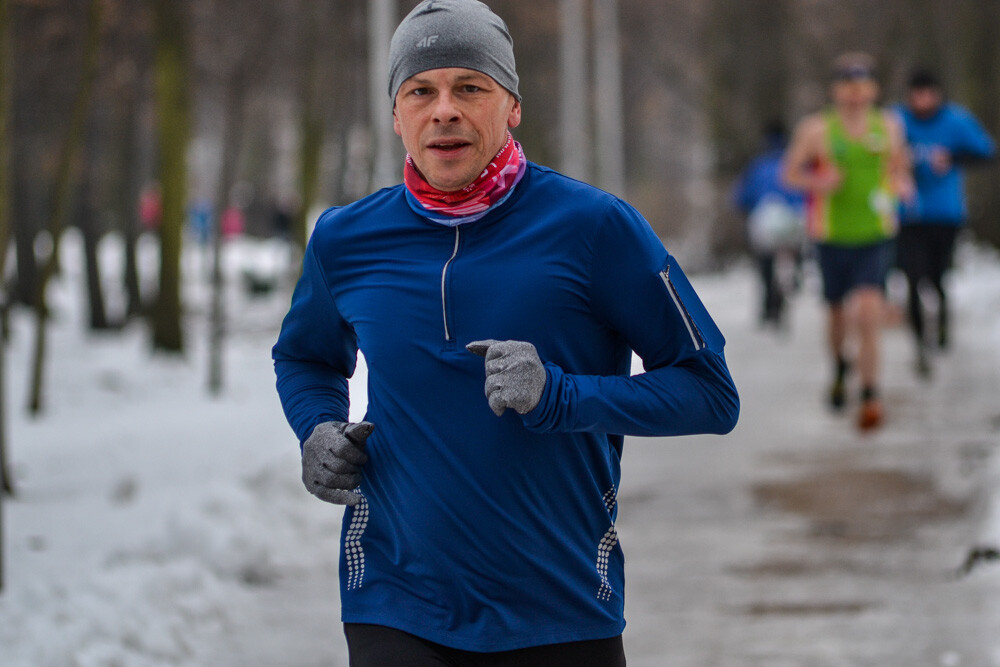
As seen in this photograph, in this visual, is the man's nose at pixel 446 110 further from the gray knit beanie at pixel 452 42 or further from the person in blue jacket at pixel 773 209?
the person in blue jacket at pixel 773 209

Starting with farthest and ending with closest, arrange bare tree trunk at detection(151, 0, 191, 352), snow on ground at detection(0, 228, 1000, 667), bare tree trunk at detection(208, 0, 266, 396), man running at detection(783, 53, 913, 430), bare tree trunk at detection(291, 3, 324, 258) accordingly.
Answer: bare tree trunk at detection(291, 3, 324, 258) < bare tree trunk at detection(151, 0, 191, 352) < bare tree trunk at detection(208, 0, 266, 396) < man running at detection(783, 53, 913, 430) < snow on ground at detection(0, 228, 1000, 667)

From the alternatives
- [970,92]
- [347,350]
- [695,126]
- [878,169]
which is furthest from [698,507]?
[695,126]

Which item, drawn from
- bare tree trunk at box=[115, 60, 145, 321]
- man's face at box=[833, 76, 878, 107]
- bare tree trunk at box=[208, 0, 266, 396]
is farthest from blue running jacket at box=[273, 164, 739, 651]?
bare tree trunk at box=[115, 60, 145, 321]

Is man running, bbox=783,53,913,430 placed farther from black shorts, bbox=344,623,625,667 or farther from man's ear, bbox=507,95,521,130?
black shorts, bbox=344,623,625,667

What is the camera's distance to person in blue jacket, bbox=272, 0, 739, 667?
9.29ft

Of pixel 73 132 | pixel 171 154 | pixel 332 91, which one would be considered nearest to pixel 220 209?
pixel 171 154

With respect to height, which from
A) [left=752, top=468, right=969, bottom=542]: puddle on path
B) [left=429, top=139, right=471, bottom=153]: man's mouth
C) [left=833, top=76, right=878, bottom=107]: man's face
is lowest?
[left=752, top=468, right=969, bottom=542]: puddle on path

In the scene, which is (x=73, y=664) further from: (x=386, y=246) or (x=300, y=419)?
(x=386, y=246)

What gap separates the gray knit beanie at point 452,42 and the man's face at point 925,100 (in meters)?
8.83

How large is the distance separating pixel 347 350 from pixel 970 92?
72.5 ft

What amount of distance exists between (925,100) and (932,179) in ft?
2.23

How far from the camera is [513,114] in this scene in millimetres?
3047

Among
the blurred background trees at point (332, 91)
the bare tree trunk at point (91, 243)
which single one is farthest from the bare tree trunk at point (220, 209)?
the bare tree trunk at point (91, 243)

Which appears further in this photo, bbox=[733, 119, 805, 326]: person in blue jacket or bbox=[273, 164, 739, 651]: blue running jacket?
bbox=[733, 119, 805, 326]: person in blue jacket
